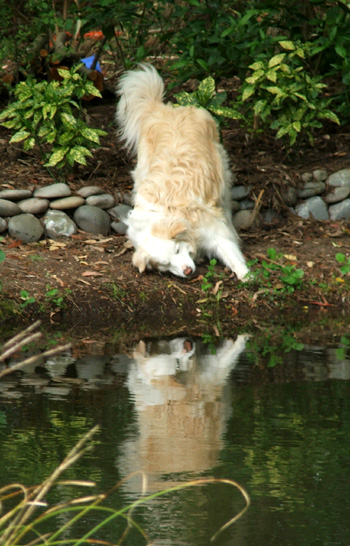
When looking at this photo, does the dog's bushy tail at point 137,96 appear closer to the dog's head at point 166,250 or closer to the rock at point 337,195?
the dog's head at point 166,250

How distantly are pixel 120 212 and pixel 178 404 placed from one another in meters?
4.01

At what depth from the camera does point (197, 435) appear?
13.1ft

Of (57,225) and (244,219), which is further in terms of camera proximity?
(244,219)

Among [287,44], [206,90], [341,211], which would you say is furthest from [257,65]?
[341,211]

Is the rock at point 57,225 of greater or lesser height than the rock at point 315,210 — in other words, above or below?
below

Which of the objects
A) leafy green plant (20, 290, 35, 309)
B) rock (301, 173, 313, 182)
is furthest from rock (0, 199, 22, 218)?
rock (301, 173, 313, 182)

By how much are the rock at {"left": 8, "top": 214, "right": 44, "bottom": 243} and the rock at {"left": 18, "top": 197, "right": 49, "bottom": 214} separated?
0.47 ft

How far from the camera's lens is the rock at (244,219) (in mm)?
8383

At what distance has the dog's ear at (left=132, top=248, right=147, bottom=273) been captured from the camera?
7047 millimetres

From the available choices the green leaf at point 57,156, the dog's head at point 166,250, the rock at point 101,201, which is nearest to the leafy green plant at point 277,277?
the dog's head at point 166,250

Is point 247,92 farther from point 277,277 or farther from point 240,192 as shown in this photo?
point 277,277

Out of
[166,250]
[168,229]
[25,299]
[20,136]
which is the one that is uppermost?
[20,136]

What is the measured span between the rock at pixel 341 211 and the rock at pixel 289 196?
42 cm

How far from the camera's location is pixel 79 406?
4.50 metres
